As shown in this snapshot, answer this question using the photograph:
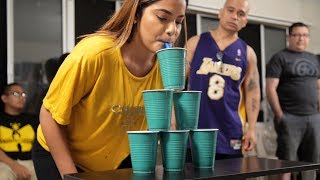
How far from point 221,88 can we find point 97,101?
121 cm

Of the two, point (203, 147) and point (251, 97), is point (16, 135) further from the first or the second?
point (203, 147)

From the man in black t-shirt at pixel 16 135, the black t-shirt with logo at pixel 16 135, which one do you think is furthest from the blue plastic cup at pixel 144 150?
the black t-shirt with logo at pixel 16 135

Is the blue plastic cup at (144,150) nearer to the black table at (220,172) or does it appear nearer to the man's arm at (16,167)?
the black table at (220,172)

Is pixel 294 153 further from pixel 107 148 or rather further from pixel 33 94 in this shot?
pixel 107 148

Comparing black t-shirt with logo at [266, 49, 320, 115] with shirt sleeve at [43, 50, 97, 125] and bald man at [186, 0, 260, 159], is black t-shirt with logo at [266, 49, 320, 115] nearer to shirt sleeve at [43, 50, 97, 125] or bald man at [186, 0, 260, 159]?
bald man at [186, 0, 260, 159]

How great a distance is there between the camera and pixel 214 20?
4.67 metres

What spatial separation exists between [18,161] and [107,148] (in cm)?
208

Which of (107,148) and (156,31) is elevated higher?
(156,31)

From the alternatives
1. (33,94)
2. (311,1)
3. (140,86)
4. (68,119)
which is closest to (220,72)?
(140,86)

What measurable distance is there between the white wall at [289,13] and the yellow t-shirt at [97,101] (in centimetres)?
376

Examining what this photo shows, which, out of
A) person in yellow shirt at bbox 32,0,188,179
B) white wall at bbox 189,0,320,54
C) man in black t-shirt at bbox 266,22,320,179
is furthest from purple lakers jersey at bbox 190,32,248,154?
white wall at bbox 189,0,320,54

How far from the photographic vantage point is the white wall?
4824mm

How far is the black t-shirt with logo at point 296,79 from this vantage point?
359cm

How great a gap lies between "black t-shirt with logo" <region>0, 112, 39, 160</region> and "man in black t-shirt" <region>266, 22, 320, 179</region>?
2077 millimetres
